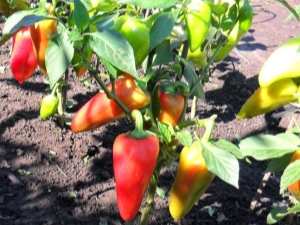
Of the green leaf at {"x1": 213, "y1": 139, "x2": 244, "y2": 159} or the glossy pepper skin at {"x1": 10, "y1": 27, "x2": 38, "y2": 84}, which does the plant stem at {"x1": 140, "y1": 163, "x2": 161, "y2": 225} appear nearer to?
the green leaf at {"x1": 213, "y1": 139, "x2": 244, "y2": 159}

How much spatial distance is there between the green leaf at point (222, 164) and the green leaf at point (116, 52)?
21 cm

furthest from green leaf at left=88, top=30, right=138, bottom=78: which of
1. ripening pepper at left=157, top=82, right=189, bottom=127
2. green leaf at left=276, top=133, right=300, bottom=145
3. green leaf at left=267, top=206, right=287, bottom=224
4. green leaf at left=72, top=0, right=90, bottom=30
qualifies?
green leaf at left=267, top=206, right=287, bottom=224

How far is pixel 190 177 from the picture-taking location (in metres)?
0.97

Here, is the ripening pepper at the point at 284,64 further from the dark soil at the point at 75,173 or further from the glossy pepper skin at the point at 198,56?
the dark soil at the point at 75,173

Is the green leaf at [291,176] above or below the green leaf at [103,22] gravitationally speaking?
below

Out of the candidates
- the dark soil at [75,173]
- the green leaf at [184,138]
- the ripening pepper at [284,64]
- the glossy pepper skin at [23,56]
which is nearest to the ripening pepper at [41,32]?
the glossy pepper skin at [23,56]

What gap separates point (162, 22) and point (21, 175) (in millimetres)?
1074

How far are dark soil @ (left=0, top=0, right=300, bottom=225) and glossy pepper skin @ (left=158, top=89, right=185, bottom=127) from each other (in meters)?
0.66

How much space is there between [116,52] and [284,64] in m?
0.30

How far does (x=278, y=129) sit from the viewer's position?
217cm

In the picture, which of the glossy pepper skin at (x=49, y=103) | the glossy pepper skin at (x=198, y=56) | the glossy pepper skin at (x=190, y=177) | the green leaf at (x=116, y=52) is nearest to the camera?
the green leaf at (x=116, y=52)

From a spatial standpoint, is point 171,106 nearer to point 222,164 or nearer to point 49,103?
point 222,164

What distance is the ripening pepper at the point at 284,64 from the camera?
84 cm

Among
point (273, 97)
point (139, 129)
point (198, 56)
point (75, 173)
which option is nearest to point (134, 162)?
point (139, 129)
